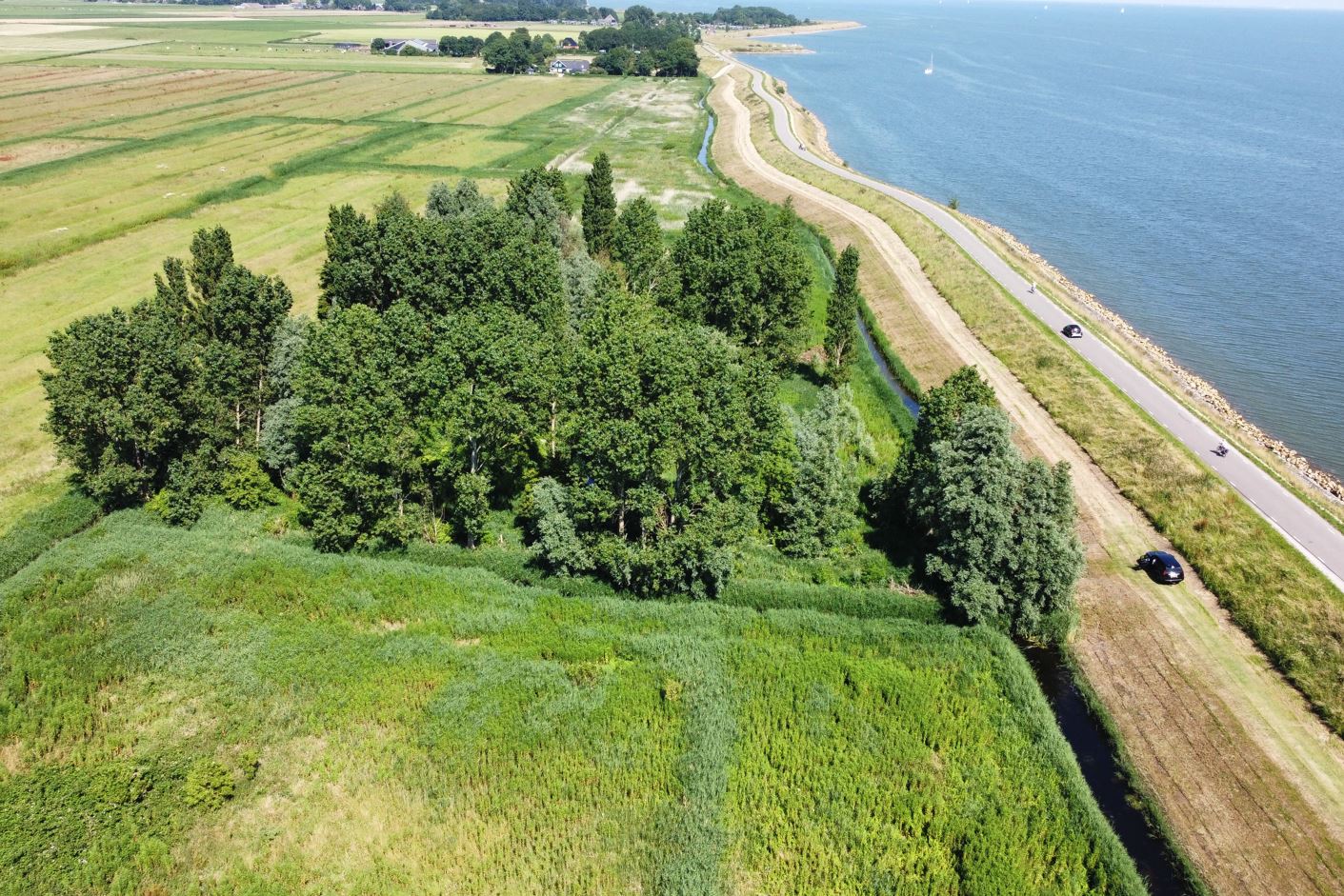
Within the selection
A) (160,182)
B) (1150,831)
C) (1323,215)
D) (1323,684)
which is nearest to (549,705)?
(1150,831)

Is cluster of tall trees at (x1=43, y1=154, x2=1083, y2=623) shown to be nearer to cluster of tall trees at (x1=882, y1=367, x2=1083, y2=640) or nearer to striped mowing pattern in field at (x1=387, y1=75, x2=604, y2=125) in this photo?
cluster of tall trees at (x1=882, y1=367, x2=1083, y2=640)

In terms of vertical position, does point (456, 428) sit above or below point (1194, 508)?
above

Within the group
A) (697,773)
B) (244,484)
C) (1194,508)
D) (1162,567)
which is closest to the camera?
(697,773)

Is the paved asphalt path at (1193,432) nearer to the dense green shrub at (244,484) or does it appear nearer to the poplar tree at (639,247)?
the poplar tree at (639,247)

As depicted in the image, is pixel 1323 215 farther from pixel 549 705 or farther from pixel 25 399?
pixel 25 399

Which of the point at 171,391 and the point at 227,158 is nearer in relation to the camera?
the point at 171,391

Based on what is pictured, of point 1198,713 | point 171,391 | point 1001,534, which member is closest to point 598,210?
point 171,391

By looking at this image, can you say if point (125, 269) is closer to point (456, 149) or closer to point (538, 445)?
point (538, 445)

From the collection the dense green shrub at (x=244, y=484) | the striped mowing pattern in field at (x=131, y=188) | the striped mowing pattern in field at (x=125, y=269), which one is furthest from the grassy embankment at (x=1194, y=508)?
the striped mowing pattern in field at (x=131, y=188)
